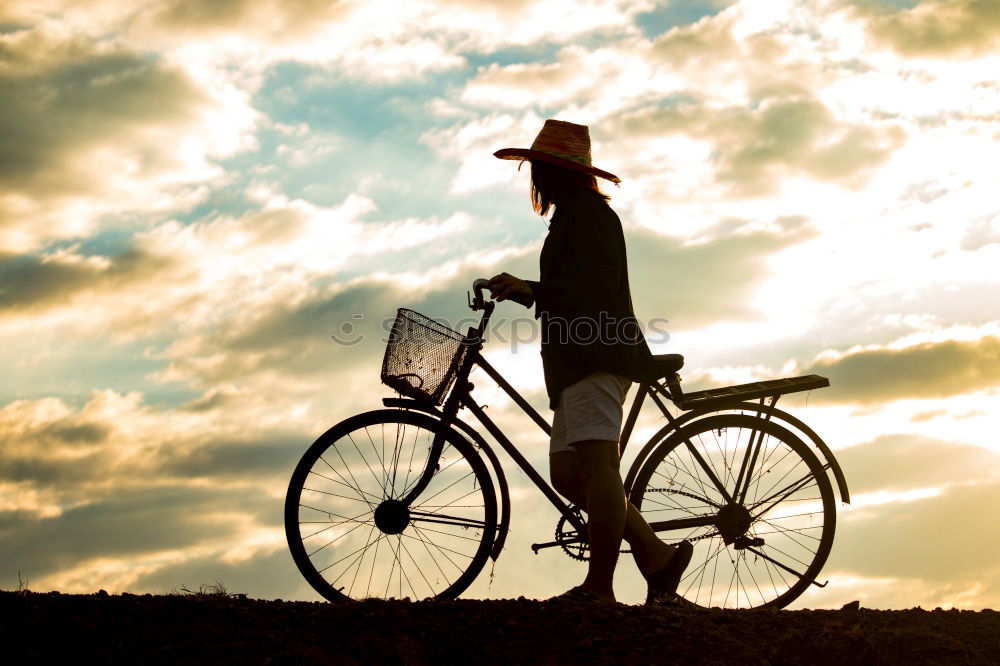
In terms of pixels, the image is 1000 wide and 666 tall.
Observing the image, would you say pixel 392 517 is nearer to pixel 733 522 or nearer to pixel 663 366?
pixel 663 366

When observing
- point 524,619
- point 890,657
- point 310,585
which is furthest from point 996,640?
point 310,585

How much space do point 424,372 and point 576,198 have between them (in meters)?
1.54

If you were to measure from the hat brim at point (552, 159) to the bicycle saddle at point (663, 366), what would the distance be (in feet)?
3.88

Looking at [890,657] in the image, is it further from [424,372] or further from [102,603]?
[102,603]

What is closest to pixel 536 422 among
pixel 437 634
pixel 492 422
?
pixel 492 422

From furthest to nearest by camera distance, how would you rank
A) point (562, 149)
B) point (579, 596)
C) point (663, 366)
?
point (663, 366)
point (562, 149)
point (579, 596)

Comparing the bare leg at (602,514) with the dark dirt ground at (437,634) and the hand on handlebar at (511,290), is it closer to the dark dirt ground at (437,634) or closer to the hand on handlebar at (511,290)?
the dark dirt ground at (437,634)

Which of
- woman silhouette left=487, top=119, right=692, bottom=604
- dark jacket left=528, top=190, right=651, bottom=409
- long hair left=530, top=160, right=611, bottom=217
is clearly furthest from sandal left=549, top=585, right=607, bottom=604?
long hair left=530, top=160, right=611, bottom=217

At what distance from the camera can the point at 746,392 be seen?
6.63 metres

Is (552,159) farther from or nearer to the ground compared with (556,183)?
farther from the ground

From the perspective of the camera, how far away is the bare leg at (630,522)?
611 centimetres

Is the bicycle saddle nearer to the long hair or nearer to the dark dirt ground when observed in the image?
the long hair

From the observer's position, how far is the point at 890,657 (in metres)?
5.34

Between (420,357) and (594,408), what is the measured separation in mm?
1313
